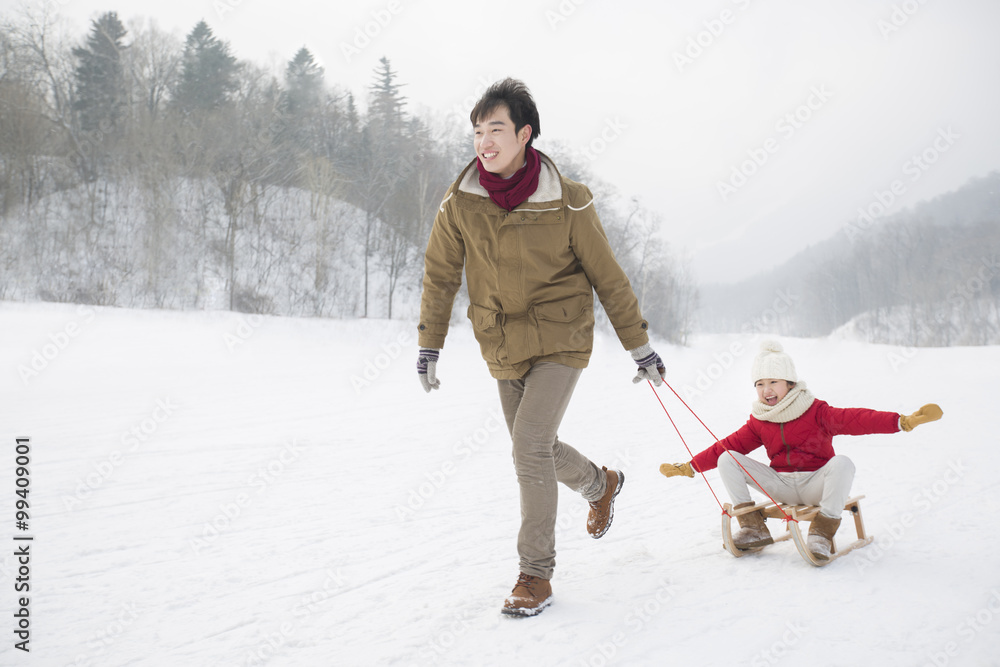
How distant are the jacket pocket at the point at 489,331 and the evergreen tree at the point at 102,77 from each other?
2840 cm

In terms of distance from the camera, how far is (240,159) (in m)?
23.2

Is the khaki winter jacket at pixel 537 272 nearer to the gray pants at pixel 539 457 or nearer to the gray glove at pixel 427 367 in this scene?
the gray pants at pixel 539 457

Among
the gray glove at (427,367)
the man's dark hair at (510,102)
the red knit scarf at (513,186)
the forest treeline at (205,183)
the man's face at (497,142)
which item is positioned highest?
the forest treeline at (205,183)

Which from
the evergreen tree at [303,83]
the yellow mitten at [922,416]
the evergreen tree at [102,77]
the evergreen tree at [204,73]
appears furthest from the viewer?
the evergreen tree at [303,83]

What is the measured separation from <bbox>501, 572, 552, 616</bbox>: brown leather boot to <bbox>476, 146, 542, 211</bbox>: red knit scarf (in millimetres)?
1470

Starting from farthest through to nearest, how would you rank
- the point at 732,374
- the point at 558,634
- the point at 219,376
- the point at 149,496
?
the point at 732,374 → the point at 219,376 → the point at 149,496 → the point at 558,634

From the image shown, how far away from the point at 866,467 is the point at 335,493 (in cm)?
394

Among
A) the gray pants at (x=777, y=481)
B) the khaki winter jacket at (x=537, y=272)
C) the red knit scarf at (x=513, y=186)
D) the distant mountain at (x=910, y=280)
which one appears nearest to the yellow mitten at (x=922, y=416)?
the gray pants at (x=777, y=481)

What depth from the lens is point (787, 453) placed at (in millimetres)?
3033

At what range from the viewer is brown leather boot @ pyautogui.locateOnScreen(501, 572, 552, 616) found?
7.68 ft

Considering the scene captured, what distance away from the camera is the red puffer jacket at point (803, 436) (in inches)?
111

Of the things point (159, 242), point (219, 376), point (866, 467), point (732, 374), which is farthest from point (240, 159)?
point (866, 467)

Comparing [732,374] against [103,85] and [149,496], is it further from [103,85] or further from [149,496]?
[103,85]

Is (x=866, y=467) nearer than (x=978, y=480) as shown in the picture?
No
